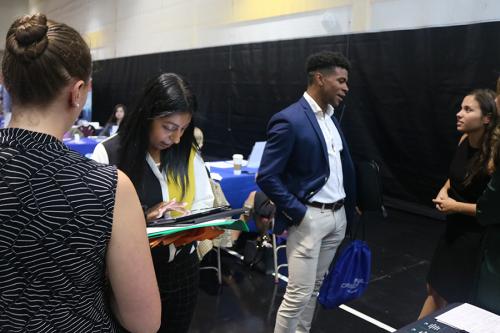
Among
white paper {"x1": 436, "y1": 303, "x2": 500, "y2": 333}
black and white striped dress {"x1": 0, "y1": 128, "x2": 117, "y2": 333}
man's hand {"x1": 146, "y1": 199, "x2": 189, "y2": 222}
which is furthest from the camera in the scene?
man's hand {"x1": 146, "y1": 199, "x2": 189, "y2": 222}

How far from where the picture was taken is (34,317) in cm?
75

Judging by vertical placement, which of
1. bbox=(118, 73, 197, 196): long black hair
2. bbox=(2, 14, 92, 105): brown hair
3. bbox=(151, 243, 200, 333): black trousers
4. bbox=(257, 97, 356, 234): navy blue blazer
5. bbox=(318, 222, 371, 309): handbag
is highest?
bbox=(2, 14, 92, 105): brown hair

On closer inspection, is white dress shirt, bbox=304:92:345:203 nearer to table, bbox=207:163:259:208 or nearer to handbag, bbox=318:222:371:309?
handbag, bbox=318:222:371:309

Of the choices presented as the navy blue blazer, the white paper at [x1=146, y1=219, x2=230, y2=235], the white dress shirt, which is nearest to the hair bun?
the white paper at [x1=146, y1=219, x2=230, y2=235]

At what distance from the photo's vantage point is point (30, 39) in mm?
717

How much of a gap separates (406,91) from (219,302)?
311 centimetres

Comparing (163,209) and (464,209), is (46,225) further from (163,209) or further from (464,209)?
(464,209)

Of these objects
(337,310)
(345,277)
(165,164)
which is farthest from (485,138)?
(165,164)

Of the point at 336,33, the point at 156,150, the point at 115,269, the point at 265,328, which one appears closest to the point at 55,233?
the point at 115,269

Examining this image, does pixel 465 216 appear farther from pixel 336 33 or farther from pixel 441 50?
pixel 336 33

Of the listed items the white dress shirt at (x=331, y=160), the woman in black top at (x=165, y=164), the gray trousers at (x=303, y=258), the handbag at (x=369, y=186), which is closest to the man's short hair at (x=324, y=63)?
the white dress shirt at (x=331, y=160)

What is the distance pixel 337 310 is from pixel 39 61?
255cm

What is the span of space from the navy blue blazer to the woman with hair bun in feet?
Answer: 4.20

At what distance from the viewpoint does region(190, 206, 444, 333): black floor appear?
2.64 meters
